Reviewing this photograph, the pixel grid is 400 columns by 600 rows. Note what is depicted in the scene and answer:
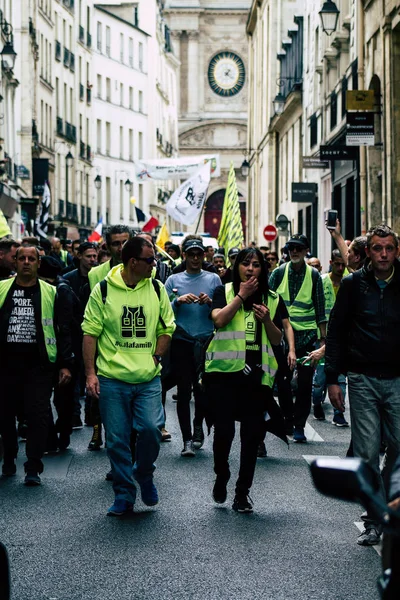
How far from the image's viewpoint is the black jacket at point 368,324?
692 cm

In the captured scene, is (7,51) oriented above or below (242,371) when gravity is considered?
above

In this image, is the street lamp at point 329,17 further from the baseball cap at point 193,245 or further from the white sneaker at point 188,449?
the white sneaker at point 188,449

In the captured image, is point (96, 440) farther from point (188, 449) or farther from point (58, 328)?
point (58, 328)

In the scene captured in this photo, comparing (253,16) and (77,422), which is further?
(253,16)

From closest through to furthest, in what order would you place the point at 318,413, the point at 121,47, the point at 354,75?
the point at 318,413 → the point at 354,75 → the point at 121,47

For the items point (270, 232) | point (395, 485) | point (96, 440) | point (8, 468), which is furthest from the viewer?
point (270, 232)

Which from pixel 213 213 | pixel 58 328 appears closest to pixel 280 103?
pixel 58 328

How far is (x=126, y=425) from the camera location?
25.3ft

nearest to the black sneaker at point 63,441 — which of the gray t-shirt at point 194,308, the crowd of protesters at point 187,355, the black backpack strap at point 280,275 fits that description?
the crowd of protesters at point 187,355

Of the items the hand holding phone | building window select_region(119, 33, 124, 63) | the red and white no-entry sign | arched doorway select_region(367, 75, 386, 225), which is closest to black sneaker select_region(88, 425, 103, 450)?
the hand holding phone

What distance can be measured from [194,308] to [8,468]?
7.29 feet

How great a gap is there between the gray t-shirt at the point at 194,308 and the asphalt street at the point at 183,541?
1.31 metres

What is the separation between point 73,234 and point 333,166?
28822 mm

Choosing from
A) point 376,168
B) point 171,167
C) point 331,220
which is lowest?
point 331,220
